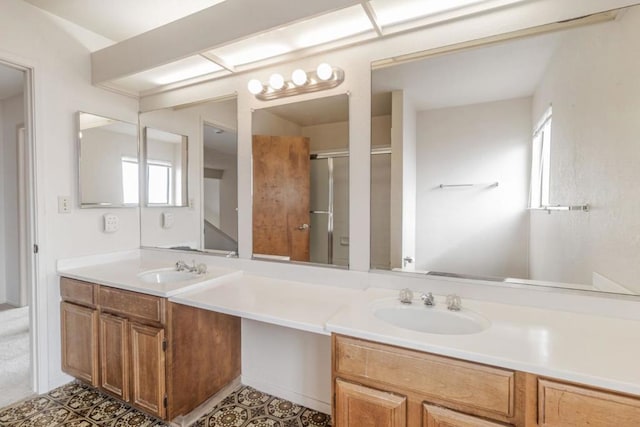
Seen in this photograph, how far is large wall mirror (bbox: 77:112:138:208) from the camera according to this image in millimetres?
2213

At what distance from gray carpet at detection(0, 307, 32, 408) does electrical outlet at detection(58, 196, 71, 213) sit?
1.20 metres

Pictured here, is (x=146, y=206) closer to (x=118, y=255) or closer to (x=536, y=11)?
(x=118, y=255)

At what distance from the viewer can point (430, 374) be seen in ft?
3.34

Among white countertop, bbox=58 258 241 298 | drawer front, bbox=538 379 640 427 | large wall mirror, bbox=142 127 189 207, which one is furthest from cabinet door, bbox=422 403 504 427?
large wall mirror, bbox=142 127 189 207

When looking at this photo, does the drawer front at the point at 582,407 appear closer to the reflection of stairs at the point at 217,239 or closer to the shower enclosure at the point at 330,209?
the shower enclosure at the point at 330,209

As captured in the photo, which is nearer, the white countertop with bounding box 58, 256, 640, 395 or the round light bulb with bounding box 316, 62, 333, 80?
the white countertop with bounding box 58, 256, 640, 395

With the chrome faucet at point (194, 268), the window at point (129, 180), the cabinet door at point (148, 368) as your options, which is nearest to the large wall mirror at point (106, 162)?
the window at point (129, 180)

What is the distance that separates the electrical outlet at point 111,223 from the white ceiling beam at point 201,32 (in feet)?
3.22

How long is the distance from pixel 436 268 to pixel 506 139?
68 centimetres

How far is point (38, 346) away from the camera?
2031mm

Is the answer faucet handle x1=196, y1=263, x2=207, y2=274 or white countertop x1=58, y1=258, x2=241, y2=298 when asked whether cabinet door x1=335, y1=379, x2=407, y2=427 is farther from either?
faucet handle x1=196, y1=263, x2=207, y2=274

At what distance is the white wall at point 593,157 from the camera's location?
115cm

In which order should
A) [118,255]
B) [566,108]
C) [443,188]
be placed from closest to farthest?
[566,108]
[443,188]
[118,255]

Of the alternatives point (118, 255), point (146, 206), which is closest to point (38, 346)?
point (118, 255)
